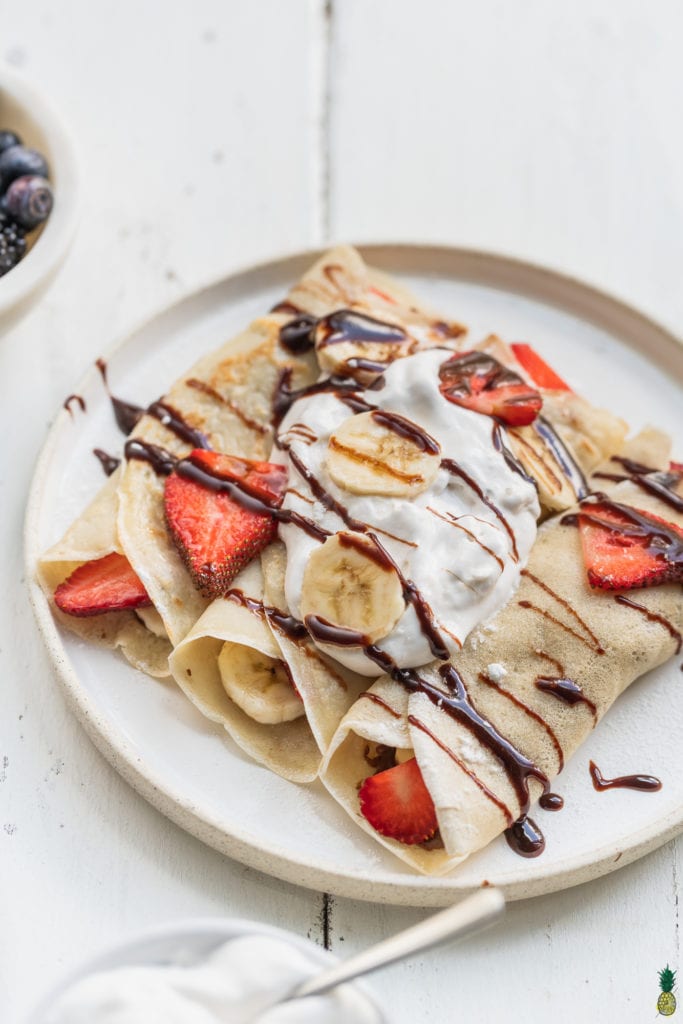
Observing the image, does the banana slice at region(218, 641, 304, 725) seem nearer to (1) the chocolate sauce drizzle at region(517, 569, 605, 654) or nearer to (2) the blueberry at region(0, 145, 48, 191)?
(1) the chocolate sauce drizzle at region(517, 569, 605, 654)

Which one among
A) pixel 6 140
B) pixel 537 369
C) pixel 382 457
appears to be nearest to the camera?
pixel 382 457

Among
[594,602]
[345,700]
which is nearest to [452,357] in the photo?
[594,602]

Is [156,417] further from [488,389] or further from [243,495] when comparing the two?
[488,389]

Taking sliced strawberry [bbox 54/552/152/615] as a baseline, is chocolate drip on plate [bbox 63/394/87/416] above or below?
above

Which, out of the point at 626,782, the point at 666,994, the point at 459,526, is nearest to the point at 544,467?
the point at 459,526

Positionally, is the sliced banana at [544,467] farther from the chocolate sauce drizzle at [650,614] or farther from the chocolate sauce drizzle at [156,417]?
the chocolate sauce drizzle at [156,417]

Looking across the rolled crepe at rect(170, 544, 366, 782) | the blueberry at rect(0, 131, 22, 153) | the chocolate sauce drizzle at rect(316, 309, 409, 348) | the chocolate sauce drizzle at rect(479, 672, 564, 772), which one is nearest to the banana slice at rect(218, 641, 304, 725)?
the rolled crepe at rect(170, 544, 366, 782)

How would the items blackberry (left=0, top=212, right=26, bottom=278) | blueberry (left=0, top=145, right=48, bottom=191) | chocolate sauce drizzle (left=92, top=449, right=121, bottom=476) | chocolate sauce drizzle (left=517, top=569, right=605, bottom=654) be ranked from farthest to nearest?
blueberry (left=0, top=145, right=48, bottom=191), blackberry (left=0, top=212, right=26, bottom=278), chocolate sauce drizzle (left=92, top=449, right=121, bottom=476), chocolate sauce drizzle (left=517, top=569, right=605, bottom=654)
